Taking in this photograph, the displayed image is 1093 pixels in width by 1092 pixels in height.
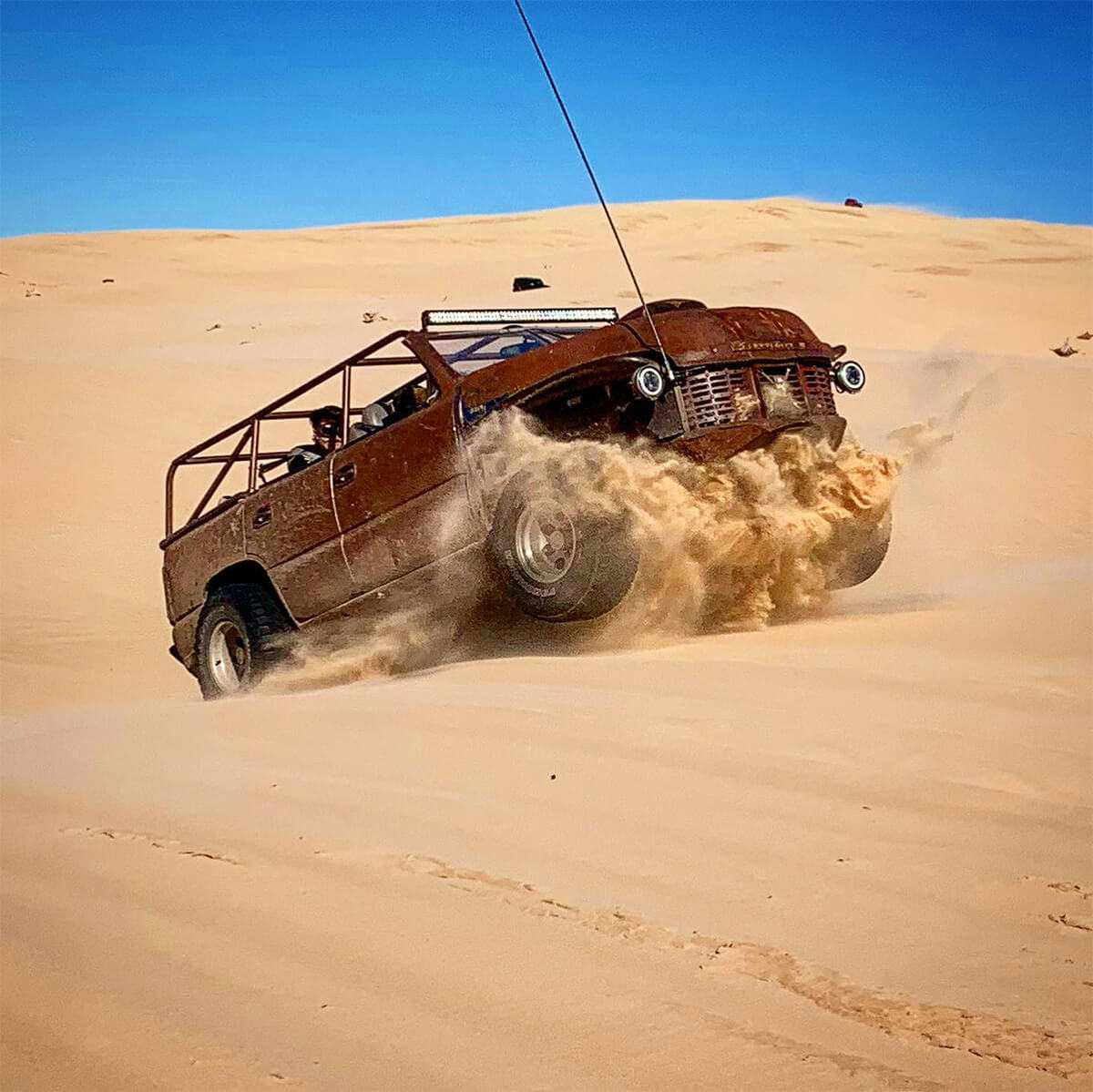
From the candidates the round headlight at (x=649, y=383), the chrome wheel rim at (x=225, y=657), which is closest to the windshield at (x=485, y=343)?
the round headlight at (x=649, y=383)

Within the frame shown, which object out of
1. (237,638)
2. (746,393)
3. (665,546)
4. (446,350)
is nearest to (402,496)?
(446,350)

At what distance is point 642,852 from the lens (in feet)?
13.0

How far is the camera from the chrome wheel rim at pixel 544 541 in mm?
6711

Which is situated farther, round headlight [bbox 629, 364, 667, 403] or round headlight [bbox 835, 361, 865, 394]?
round headlight [bbox 835, 361, 865, 394]

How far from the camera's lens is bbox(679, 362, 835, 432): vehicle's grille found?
261 inches

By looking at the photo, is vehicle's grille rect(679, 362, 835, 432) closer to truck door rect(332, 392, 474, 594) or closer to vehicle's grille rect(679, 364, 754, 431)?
vehicle's grille rect(679, 364, 754, 431)

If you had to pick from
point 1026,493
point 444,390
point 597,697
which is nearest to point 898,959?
point 597,697

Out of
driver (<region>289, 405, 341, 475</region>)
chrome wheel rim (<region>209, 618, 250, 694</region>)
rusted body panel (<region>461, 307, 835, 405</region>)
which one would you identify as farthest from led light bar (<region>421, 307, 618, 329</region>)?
chrome wheel rim (<region>209, 618, 250, 694</region>)

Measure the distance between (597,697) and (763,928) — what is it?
2.08 metres

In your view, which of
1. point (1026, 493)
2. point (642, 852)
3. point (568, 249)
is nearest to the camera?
point (642, 852)

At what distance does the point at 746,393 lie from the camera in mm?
6762

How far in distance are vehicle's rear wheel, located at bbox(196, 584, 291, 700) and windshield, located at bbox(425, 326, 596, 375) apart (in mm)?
1772

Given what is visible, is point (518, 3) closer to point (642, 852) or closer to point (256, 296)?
point (642, 852)

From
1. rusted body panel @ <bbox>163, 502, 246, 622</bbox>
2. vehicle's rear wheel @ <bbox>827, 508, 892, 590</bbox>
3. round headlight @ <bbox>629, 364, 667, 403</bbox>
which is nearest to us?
round headlight @ <bbox>629, 364, 667, 403</bbox>
